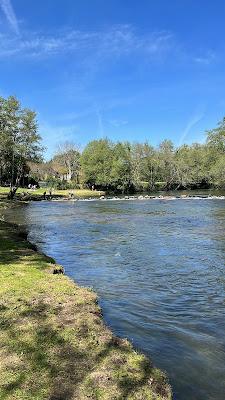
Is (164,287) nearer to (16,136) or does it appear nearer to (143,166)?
(16,136)

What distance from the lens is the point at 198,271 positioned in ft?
56.1

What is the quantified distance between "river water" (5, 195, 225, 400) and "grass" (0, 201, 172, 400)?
904mm

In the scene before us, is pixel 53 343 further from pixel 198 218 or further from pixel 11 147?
pixel 11 147

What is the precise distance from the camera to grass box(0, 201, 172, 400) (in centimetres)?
645

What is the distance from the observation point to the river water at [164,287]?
8.64m

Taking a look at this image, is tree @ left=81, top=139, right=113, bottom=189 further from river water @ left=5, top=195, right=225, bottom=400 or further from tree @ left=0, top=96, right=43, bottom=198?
river water @ left=5, top=195, right=225, bottom=400

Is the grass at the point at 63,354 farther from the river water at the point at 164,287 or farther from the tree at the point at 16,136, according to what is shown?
the tree at the point at 16,136

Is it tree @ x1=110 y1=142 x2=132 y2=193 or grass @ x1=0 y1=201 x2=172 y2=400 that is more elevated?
tree @ x1=110 y1=142 x2=132 y2=193

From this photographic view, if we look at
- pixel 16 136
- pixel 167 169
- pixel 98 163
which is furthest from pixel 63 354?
pixel 167 169

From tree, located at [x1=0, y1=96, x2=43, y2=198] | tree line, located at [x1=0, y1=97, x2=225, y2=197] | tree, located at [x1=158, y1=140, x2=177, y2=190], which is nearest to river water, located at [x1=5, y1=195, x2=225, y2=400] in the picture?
tree, located at [x1=0, y1=96, x2=43, y2=198]

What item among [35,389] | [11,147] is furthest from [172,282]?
[11,147]

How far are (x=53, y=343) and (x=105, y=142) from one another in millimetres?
120511

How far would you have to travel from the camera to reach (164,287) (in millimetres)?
14641

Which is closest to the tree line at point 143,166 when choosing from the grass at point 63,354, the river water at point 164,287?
the river water at point 164,287
